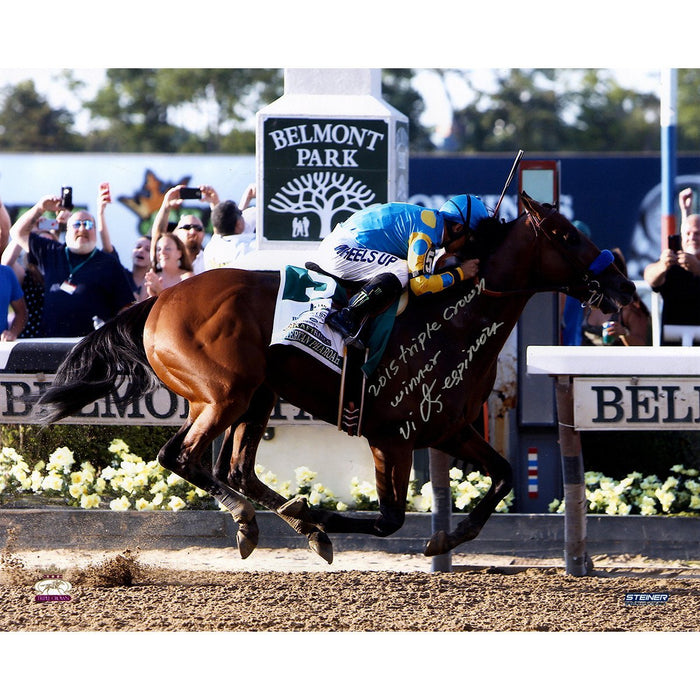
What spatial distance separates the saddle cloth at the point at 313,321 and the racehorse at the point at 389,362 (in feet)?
0.23

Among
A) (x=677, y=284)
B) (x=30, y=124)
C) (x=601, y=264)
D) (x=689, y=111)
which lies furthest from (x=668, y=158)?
(x=689, y=111)

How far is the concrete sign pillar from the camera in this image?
717 centimetres

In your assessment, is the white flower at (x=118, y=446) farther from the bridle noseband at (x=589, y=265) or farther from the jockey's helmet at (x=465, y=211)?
the bridle noseband at (x=589, y=265)

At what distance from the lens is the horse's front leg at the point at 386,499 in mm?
5676

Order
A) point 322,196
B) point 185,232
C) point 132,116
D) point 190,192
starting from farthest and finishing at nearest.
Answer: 1. point 132,116
2. point 185,232
3. point 190,192
4. point 322,196

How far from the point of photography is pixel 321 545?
5.69 meters

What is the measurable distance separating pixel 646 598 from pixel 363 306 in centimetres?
204

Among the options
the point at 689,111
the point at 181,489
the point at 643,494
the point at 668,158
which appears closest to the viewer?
the point at 643,494

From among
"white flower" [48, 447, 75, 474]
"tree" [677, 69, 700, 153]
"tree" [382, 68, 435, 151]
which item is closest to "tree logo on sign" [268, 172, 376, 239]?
"white flower" [48, 447, 75, 474]

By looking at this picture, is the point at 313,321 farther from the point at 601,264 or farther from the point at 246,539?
the point at 601,264

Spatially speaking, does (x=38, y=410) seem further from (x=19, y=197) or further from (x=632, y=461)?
(x=19, y=197)

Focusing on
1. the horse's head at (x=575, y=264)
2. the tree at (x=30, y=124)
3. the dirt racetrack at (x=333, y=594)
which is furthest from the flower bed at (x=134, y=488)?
the tree at (x=30, y=124)

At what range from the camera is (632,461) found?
7426mm

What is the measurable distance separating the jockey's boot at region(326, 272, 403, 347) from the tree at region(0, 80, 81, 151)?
21509 mm
